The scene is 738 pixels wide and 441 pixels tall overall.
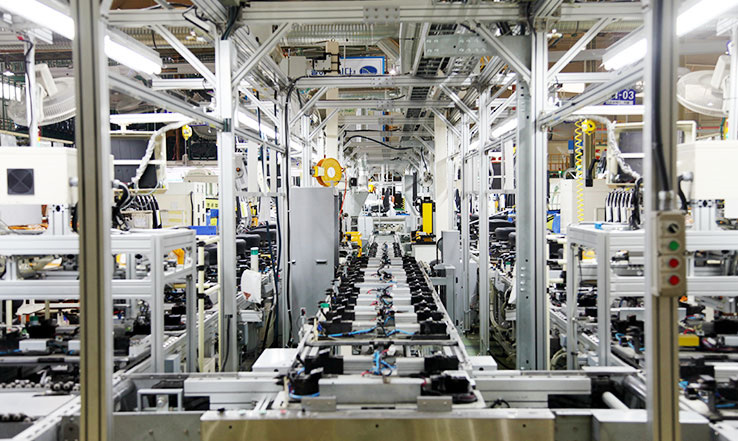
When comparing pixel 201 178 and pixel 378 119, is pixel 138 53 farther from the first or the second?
pixel 201 178

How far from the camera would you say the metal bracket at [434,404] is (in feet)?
5.47

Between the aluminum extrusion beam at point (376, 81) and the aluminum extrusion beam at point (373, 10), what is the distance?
1.78 m

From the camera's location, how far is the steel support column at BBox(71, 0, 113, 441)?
144 centimetres

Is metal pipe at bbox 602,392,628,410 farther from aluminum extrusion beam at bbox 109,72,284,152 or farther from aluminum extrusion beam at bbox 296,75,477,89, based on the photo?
aluminum extrusion beam at bbox 296,75,477,89

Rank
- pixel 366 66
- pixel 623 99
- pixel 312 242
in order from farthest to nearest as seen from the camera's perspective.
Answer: pixel 623 99 < pixel 366 66 < pixel 312 242

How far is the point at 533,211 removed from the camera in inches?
127

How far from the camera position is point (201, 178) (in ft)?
30.4

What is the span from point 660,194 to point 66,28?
3.42 m

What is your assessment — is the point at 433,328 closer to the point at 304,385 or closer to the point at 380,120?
the point at 304,385

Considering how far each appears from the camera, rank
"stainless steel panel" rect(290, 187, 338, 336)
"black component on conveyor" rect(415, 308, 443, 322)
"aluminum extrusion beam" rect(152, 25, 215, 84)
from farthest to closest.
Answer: "stainless steel panel" rect(290, 187, 338, 336), "aluminum extrusion beam" rect(152, 25, 215, 84), "black component on conveyor" rect(415, 308, 443, 322)

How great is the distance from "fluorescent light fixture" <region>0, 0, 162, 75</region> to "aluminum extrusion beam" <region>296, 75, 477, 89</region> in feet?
5.70

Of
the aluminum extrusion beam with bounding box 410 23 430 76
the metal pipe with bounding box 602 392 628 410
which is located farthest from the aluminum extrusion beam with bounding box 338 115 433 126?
the metal pipe with bounding box 602 392 628 410

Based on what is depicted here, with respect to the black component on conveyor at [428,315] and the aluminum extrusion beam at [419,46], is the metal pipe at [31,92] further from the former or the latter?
the black component on conveyor at [428,315]

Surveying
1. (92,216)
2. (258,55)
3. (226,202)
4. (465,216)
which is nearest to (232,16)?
(258,55)
